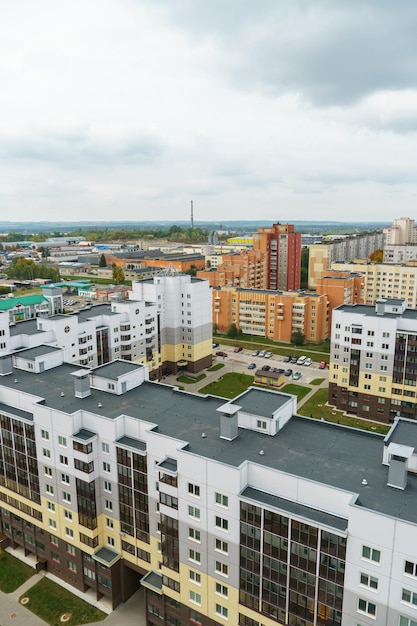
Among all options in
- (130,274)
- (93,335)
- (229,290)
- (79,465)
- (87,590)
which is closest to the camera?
(79,465)

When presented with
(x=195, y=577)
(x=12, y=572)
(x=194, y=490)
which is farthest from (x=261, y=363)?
(x=194, y=490)

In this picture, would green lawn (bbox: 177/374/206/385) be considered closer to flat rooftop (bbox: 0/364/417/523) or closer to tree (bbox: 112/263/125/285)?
flat rooftop (bbox: 0/364/417/523)

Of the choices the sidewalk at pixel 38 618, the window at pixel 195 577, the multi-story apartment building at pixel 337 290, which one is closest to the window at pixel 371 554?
the window at pixel 195 577

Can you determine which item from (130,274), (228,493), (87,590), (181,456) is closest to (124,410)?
(181,456)

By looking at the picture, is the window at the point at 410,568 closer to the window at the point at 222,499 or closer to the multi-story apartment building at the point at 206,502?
the multi-story apartment building at the point at 206,502

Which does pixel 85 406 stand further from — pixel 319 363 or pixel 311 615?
pixel 319 363

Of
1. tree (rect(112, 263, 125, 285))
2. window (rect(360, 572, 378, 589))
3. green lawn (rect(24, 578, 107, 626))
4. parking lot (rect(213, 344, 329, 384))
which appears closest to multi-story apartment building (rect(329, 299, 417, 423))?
parking lot (rect(213, 344, 329, 384))

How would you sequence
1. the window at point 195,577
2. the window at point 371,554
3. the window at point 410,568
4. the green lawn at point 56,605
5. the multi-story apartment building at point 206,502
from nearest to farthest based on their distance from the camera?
the window at point 410,568, the window at point 371,554, the multi-story apartment building at point 206,502, the window at point 195,577, the green lawn at point 56,605

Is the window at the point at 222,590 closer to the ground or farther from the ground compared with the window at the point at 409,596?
closer to the ground
